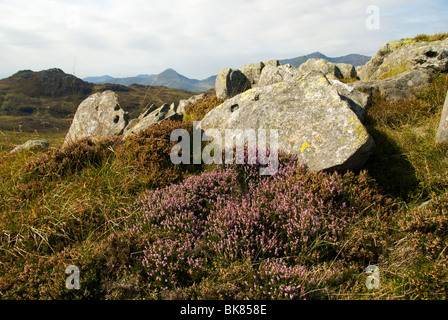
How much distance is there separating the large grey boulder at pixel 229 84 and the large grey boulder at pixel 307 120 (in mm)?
4093

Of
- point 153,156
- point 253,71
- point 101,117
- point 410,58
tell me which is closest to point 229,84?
point 253,71

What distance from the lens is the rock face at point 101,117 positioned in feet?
33.9

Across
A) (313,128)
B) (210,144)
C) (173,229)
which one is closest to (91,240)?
(173,229)

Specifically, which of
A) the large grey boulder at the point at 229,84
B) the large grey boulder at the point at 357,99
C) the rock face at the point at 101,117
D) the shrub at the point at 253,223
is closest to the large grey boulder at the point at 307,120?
the shrub at the point at 253,223

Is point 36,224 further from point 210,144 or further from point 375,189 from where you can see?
point 375,189

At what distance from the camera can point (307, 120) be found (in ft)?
20.2

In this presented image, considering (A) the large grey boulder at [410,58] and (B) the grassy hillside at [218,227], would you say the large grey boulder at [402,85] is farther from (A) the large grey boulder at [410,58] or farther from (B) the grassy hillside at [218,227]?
(B) the grassy hillside at [218,227]

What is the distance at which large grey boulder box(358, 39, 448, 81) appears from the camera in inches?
385

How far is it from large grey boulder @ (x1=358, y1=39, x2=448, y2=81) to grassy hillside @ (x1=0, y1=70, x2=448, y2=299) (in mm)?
5171

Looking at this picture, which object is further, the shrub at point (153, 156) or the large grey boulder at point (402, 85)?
the large grey boulder at point (402, 85)

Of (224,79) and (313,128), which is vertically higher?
(224,79)

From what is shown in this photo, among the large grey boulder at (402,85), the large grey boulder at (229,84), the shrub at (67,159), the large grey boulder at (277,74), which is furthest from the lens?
the large grey boulder at (229,84)
